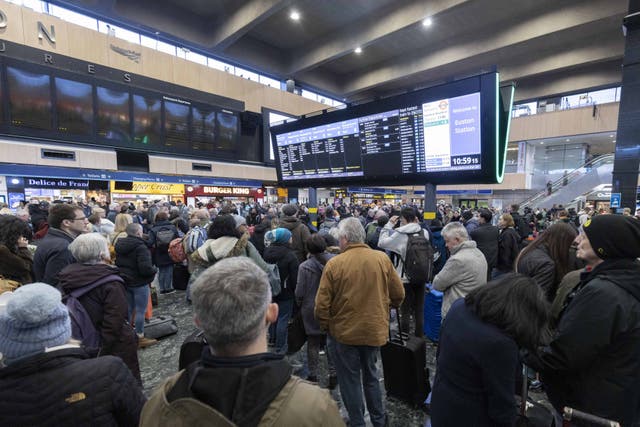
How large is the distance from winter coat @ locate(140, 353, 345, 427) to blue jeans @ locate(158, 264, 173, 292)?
570 centimetres

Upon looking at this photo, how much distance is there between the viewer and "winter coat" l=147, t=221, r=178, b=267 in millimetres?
5430

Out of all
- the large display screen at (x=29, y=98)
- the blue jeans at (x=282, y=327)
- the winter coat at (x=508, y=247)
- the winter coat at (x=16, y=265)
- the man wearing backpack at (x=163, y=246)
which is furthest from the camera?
the large display screen at (x=29, y=98)

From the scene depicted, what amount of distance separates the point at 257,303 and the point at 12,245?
3.07 meters

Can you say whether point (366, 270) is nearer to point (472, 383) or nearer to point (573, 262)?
point (472, 383)

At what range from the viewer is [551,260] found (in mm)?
2529

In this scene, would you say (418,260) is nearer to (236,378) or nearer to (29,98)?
(236,378)

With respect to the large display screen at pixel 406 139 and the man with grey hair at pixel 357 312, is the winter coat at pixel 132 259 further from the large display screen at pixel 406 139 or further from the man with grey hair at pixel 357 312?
the large display screen at pixel 406 139

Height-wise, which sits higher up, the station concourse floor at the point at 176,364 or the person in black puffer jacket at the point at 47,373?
the person in black puffer jacket at the point at 47,373

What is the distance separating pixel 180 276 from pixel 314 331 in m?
3.95

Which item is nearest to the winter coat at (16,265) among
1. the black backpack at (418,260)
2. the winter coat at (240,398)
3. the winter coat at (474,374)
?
the winter coat at (240,398)

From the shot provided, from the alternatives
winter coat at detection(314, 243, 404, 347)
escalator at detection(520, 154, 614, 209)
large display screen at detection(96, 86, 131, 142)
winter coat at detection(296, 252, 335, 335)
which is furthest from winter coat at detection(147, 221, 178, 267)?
escalator at detection(520, 154, 614, 209)

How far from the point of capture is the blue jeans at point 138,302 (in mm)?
3568

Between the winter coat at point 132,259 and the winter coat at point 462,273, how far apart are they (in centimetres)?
325

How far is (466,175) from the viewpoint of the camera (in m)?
4.00
